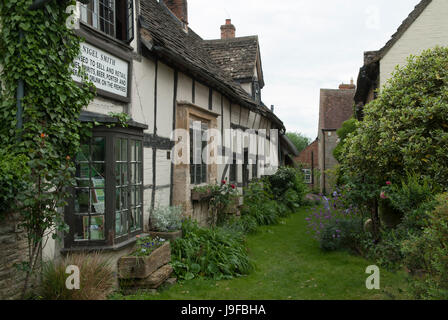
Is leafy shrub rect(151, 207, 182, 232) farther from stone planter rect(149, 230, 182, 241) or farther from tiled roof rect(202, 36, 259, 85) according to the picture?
tiled roof rect(202, 36, 259, 85)

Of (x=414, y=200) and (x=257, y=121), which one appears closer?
(x=414, y=200)

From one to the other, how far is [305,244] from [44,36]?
6.54 meters

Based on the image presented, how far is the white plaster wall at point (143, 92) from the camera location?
5.64 meters

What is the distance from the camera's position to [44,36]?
3.94 meters

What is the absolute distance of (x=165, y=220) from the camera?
19.7 ft

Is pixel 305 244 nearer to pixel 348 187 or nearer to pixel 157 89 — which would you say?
pixel 348 187

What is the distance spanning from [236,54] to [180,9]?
137 inches

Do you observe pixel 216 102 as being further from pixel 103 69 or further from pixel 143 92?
pixel 103 69

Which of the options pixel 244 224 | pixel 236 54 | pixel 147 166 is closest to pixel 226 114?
pixel 244 224

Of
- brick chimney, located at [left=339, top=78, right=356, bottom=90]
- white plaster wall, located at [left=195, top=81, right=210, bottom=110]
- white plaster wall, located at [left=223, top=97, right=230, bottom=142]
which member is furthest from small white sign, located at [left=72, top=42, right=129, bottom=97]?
brick chimney, located at [left=339, top=78, right=356, bottom=90]

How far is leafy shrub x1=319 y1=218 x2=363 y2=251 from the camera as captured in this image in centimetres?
709

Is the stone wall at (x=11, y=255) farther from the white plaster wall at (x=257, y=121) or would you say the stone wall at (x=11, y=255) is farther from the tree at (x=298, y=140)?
the tree at (x=298, y=140)

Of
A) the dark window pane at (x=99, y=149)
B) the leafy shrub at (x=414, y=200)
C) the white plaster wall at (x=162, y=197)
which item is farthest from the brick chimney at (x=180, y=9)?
the leafy shrub at (x=414, y=200)
